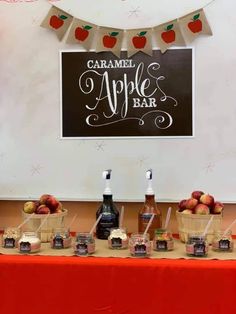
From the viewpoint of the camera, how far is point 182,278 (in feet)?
4.78

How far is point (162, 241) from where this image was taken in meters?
1.62

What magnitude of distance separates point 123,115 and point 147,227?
0.52 m

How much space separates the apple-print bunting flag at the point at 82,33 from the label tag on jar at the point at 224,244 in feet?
3.24

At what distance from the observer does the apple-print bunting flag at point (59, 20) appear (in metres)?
2.01

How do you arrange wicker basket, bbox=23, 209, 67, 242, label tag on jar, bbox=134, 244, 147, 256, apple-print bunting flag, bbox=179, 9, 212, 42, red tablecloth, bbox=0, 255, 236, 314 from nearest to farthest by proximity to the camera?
red tablecloth, bbox=0, 255, 236, 314 < label tag on jar, bbox=134, 244, 147, 256 < wicker basket, bbox=23, 209, 67, 242 < apple-print bunting flag, bbox=179, 9, 212, 42

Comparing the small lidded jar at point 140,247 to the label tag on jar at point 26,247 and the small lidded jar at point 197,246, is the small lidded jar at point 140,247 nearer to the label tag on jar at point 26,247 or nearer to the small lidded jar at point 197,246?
the small lidded jar at point 197,246

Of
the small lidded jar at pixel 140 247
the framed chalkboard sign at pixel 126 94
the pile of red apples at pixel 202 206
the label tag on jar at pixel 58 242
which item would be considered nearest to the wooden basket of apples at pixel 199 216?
the pile of red apples at pixel 202 206

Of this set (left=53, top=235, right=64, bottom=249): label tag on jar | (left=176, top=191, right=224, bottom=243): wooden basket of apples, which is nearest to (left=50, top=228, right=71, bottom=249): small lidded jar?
(left=53, top=235, right=64, bottom=249): label tag on jar

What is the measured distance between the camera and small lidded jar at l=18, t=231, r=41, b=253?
160cm

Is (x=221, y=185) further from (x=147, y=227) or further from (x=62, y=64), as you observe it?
(x=62, y=64)

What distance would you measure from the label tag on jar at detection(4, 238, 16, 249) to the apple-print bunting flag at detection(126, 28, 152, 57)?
904 mm

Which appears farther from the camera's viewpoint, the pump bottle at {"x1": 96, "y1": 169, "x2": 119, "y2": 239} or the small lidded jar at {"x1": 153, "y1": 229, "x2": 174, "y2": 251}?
the pump bottle at {"x1": 96, "y1": 169, "x2": 119, "y2": 239}

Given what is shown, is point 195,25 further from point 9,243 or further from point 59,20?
point 9,243

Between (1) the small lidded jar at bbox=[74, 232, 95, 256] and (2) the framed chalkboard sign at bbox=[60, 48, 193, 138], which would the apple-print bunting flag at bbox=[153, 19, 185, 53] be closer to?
(2) the framed chalkboard sign at bbox=[60, 48, 193, 138]
